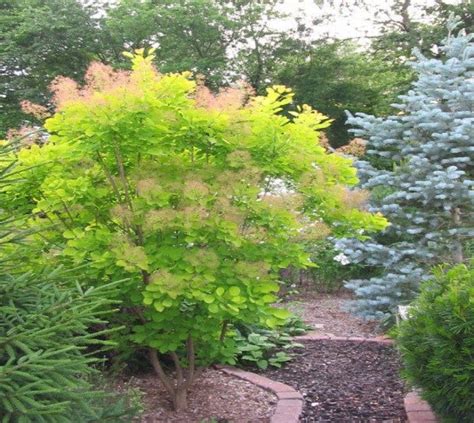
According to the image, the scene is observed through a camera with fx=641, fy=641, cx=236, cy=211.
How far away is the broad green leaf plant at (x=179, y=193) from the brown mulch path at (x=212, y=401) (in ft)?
2.01

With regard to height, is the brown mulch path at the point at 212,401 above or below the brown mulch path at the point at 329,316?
above

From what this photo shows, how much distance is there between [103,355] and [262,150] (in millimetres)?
2186

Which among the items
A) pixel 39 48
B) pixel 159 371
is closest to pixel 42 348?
pixel 159 371

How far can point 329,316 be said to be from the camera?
741 centimetres

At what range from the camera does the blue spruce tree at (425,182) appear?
6367mm

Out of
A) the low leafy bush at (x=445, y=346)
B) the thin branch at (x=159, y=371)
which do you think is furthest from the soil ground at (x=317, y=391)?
the low leafy bush at (x=445, y=346)

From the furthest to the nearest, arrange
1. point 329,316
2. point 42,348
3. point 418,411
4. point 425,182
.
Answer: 1. point 329,316
2. point 425,182
3. point 418,411
4. point 42,348

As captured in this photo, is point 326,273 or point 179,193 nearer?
point 179,193

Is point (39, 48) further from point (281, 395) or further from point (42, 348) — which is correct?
point (42, 348)

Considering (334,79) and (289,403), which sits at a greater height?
(289,403)

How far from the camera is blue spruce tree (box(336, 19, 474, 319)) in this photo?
6367mm

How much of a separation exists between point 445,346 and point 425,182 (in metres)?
3.17

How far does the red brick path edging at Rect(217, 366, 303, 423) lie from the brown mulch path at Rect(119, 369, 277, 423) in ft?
0.15

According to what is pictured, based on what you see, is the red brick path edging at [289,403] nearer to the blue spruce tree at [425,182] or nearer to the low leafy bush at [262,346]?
the low leafy bush at [262,346]
